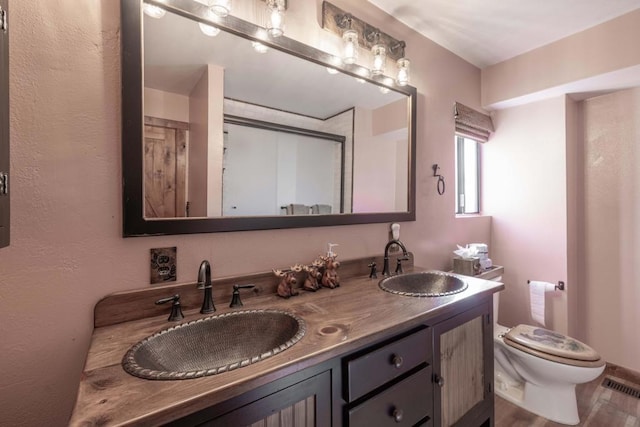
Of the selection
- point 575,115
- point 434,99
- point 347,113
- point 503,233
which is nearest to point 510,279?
point 503,233

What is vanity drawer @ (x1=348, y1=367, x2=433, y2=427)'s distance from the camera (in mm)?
841

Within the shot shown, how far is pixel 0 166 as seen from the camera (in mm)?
623

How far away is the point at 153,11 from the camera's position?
98 cm

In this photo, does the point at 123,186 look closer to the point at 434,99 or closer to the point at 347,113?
the point at 347,113

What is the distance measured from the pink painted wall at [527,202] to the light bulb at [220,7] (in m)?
2.35

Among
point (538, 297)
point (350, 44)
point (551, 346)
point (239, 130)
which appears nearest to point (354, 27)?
point (350, 44)

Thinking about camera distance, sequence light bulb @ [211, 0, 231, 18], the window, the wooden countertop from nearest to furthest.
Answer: the wooden countertop, light bulb @ [211, 0, 231, 18], the window

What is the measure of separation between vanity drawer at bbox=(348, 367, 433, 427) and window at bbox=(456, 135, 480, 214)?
5.70 ft

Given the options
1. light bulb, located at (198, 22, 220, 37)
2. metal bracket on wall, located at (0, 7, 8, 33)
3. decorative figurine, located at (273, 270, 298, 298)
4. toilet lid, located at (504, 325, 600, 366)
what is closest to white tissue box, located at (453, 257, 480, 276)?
toilet lid, located at (504, 325, 600, 366)

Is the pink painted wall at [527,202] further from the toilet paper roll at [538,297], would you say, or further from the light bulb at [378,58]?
the light bulb at [378,58]

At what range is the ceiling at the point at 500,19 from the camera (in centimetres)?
159

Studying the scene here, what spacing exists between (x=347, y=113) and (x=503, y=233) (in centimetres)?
182

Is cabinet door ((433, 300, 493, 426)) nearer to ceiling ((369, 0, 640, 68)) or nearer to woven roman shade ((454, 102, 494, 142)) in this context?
woven roman shade ((454, 102, 494, 142))

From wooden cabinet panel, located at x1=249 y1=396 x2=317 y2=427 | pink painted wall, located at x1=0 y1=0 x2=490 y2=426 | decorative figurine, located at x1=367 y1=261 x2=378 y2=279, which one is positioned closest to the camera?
wooden cabinet panel, located at x1=249 y1=396 x2=317 y2=427
